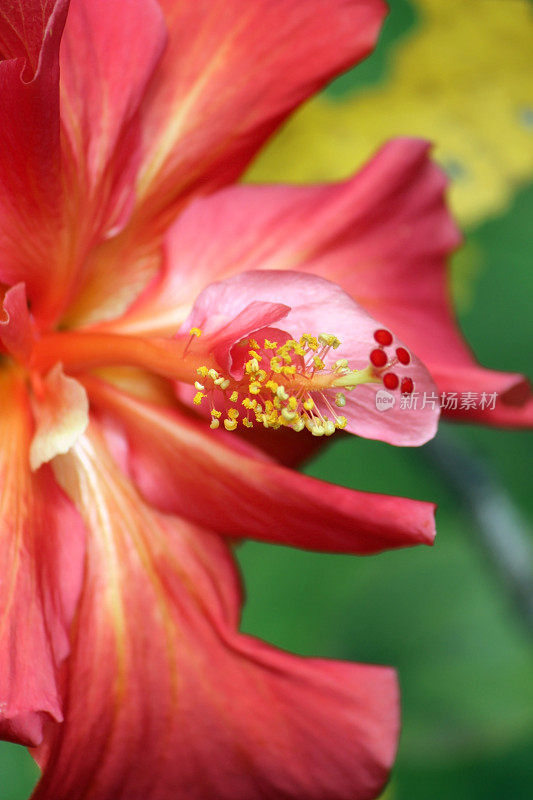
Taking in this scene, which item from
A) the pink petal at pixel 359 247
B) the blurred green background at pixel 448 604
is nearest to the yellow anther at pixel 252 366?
the pink petal at pixel 359 247

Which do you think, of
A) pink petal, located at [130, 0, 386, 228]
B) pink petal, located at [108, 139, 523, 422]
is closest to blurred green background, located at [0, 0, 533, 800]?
pink petal, located at [108, 139, 523, 422]

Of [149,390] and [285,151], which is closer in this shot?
[149,390]

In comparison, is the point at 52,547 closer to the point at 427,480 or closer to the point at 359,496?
the point at 359,496

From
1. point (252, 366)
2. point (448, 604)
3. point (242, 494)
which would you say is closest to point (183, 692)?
point (242, 494)

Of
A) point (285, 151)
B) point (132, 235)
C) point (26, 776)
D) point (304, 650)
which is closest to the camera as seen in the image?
point (132, 235)

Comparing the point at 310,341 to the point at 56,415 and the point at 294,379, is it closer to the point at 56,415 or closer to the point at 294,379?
the point at 294,379

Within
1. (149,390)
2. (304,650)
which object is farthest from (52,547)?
(304,650)
